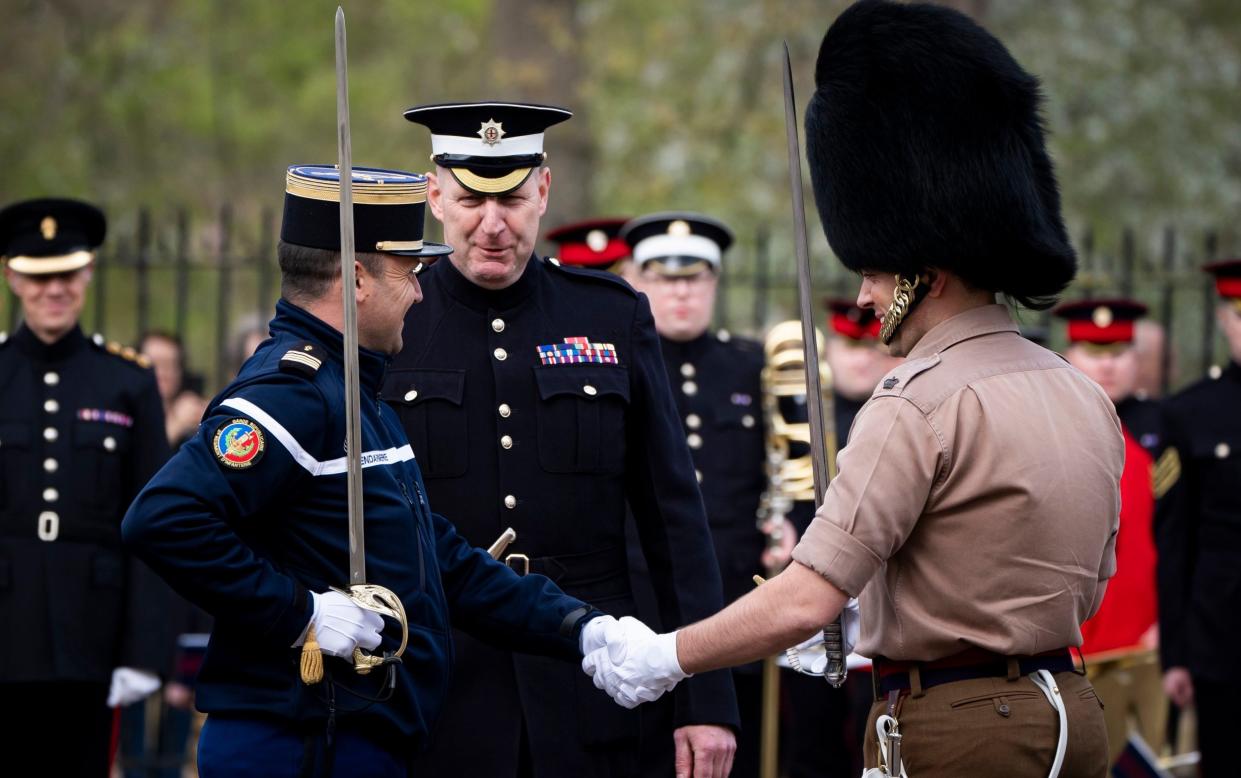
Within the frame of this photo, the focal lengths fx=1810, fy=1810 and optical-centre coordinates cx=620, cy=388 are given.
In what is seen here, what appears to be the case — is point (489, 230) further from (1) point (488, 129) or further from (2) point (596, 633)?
(2) point (596, 633)

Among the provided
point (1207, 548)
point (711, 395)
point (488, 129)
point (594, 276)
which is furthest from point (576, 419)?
point (1207, 548)

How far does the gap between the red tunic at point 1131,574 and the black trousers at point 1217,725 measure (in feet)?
1.33

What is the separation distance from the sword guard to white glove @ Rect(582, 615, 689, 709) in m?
0.59

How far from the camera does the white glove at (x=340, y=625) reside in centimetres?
359

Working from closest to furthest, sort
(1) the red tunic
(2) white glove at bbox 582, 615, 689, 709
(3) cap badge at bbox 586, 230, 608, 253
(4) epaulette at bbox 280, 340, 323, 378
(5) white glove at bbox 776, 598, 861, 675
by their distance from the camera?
(4) epaulette at bbox 280, 340, 323, 378 < (2) white glove at bbox 582, 615, 689, 709 < (5) white glove at bbox 776, 598, 861, 675 < (1) the red tunic < (3) cap badge at bbox 586, 230, 608, 253

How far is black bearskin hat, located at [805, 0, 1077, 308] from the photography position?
378 cm

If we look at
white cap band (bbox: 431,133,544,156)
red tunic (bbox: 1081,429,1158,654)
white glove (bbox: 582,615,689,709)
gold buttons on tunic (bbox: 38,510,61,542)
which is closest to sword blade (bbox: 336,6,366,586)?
white glove (bbox: 582,615,689,709)

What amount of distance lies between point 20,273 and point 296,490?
3.56 m

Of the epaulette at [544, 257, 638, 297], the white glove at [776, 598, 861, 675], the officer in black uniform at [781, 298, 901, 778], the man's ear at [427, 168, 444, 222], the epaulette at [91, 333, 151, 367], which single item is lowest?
the officer in black uniform at [781, 298, 901, 778]

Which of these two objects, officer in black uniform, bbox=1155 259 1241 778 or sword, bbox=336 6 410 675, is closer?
sword, bbox=336 6 410 675

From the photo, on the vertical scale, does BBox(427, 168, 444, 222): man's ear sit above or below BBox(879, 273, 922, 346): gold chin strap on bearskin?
above

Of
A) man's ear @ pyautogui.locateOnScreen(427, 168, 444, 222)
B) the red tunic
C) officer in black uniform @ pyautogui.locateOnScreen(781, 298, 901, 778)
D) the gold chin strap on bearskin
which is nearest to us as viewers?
the gold chin strap on bearskin

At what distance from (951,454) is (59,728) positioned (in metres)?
4.27

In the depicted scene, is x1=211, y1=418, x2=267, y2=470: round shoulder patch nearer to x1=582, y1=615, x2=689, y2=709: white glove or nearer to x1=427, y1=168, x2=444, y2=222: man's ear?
x1=582, y1=615, x2=689, y2=709: white glove
